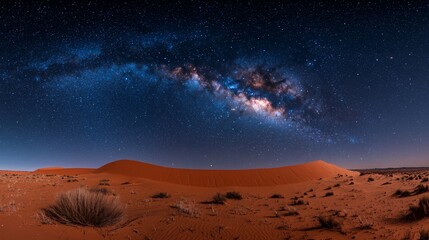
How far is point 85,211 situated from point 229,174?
1343 inches

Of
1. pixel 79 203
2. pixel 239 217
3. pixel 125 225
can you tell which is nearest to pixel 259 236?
pixel 239 217

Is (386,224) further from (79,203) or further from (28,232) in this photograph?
(28,232)

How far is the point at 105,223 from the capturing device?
31.1 feet

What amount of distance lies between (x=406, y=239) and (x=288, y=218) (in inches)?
173

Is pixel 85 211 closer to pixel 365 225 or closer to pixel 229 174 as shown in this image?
pixel 365 225

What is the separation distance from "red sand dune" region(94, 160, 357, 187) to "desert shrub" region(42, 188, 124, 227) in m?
28.7

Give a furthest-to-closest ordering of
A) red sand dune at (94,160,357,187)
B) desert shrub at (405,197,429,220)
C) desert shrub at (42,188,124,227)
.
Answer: red sand dune at (94,160,357,187) < desert shrub at (405,197,429,220) < desert shrub at (42,188,124,227)

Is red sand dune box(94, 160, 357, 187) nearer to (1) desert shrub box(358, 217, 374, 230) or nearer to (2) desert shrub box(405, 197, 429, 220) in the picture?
(2) desert shrub box(405, 197, 429, 220)

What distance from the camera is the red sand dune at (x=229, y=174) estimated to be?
3950 cm

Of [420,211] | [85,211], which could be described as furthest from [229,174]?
[85,211]

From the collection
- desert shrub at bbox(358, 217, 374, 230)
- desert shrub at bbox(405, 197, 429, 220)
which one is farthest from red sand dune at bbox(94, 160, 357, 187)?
desert shrub at bbox(358, 217, 374, 230)

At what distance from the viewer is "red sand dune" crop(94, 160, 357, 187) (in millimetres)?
39500

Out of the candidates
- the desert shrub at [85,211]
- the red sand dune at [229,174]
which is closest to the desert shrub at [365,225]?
the desert shrub at [85,211]

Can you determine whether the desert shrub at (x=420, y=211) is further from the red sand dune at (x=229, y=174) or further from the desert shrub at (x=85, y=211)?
the red sand dune at (x=229, y=174)
